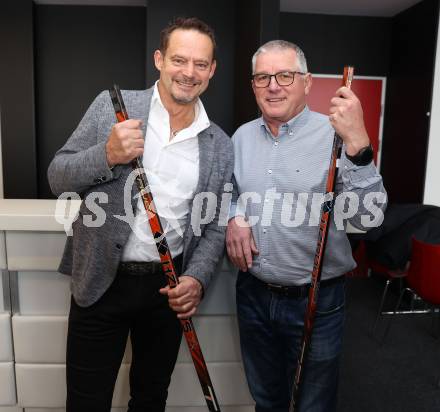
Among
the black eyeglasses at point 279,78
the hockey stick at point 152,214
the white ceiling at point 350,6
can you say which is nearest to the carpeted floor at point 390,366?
the hockey stick at point 152,214

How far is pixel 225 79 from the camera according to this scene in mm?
5359

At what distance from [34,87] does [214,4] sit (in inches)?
96.2

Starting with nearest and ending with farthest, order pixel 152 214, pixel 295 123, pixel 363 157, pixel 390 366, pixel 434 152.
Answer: pixel 363 157 → pixel 152 214 → pixel 295 123 → pixel 390 366 → pixel 434 152

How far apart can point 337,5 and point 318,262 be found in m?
4.61

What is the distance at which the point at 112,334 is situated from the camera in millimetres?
1614

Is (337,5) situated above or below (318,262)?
above

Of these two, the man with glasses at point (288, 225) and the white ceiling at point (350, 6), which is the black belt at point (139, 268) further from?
the white ceiling at point (350, 6)

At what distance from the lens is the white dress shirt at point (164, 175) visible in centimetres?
159

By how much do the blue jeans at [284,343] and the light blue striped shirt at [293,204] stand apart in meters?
0.09

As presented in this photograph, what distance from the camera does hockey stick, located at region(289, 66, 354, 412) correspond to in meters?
1.46

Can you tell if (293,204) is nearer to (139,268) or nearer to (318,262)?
(318,262)

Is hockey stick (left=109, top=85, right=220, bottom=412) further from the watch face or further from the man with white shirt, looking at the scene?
the watch face

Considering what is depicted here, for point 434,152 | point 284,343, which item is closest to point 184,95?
point 284,343

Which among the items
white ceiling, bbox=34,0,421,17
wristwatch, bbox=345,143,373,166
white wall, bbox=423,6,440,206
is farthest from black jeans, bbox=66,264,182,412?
white ceiling, bbox=34,0,421,17
